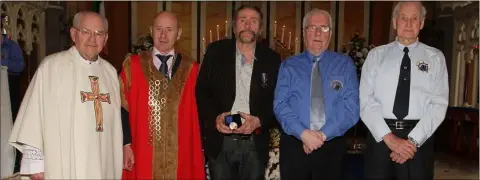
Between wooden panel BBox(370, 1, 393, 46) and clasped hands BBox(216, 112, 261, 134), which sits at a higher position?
wooden panel BBox(370, 1, 393, 46)

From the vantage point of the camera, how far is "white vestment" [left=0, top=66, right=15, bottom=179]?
4.55 m

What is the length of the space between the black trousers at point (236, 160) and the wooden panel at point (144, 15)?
645 cm

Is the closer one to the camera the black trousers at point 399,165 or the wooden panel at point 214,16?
the black trousers at point 399,165

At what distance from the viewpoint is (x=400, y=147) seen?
104 inches

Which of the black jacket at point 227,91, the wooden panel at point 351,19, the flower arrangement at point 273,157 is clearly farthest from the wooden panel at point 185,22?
the black jacket at point 227,91

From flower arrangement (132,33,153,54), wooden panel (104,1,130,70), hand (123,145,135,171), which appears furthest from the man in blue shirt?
wooden panel (104,1,130,70)

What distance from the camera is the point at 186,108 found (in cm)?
308

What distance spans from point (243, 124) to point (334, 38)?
6.68m

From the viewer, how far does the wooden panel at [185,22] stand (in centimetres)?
902

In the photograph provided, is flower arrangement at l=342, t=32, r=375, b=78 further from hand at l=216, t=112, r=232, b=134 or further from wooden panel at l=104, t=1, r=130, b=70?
wooden panel at l=104, t=1, r=130, b=70

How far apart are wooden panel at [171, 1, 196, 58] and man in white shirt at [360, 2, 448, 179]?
6517 millimetres

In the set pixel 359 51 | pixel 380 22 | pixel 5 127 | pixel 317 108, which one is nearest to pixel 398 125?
pixel 317 108

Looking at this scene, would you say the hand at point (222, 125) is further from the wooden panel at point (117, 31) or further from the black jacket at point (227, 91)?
the wooden panel at point (117, 31)

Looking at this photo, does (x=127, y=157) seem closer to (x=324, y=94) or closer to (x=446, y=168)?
(x=324, y=94)
